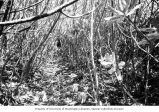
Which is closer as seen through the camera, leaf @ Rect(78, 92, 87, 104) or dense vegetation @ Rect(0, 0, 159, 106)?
dense vegetation @ Rect(0, 0, 159, 106)

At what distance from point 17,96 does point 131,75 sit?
3.53ft

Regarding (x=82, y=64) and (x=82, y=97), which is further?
(x=82, y=64)

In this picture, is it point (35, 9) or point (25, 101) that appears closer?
point (25, 101)

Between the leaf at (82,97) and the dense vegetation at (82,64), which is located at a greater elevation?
the dense vegetation at (82,64)

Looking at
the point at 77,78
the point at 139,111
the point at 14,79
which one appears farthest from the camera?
the point at 77,78

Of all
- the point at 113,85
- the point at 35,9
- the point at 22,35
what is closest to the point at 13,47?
the point at 22,35

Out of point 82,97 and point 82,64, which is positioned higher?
point 82,64

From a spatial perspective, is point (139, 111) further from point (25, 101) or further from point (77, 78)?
point (77, 78)

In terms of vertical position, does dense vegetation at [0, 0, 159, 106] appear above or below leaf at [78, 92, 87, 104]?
above

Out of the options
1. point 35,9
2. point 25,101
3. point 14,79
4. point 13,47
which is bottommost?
point 25,101

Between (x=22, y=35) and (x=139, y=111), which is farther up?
(x=22, y=35)

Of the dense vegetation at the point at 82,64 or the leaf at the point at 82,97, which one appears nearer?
the dense vegetation at the point at 82,64

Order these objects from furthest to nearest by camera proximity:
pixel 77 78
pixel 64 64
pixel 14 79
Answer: pixel 64 64
pixel 77 78
pixel 14 79

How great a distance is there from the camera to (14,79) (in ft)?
7.75
